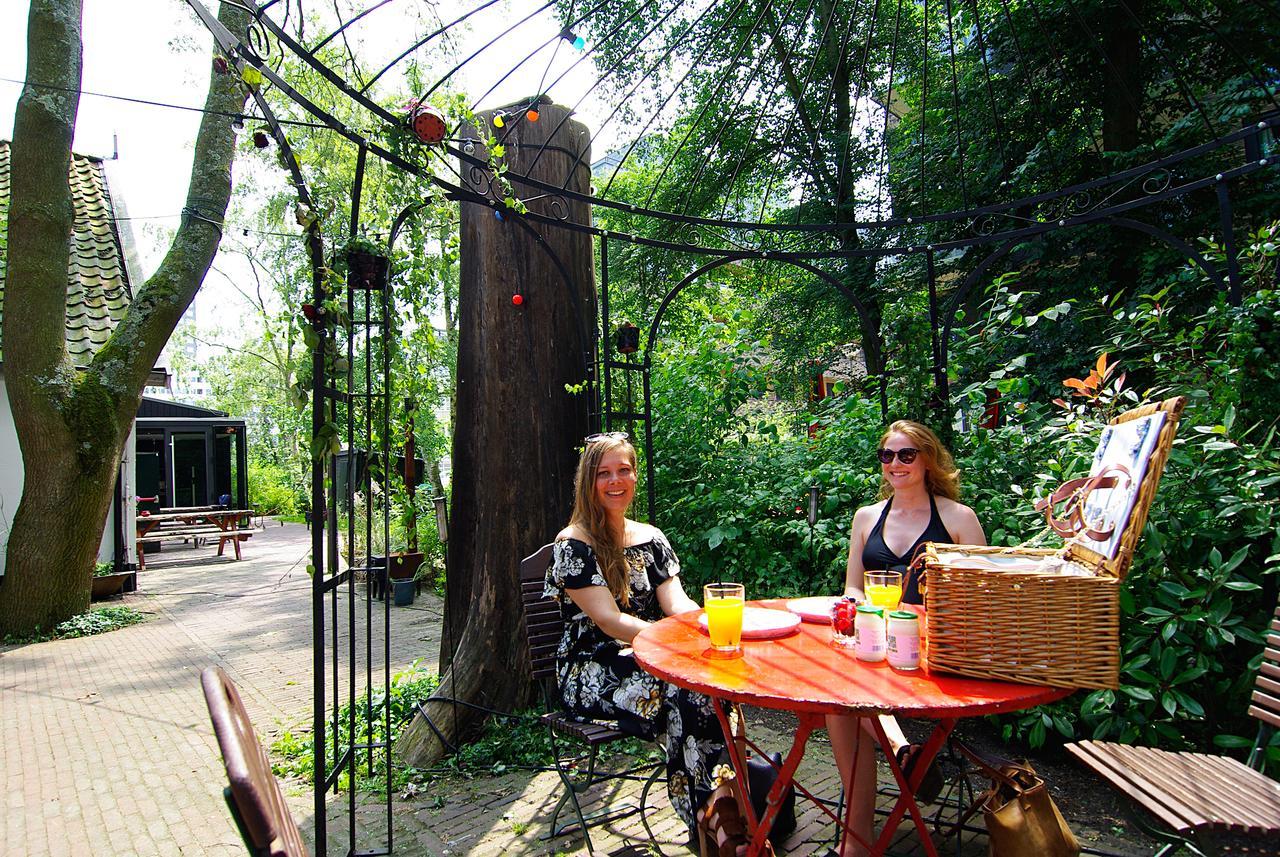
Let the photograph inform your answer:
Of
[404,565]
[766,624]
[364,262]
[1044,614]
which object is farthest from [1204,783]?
[404,565]

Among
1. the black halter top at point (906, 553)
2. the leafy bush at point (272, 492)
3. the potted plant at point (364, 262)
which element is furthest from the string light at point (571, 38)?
the leafy bush at point (272, 492)

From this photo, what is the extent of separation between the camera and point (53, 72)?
6.61 metres

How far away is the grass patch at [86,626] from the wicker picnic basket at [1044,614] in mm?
8123

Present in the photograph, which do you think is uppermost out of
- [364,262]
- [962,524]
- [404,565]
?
[364,262]

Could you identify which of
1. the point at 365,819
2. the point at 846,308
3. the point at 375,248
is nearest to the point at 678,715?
the point at 365,819

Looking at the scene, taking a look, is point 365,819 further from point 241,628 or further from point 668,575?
point 241,628

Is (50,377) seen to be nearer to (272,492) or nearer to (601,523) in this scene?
(601,523)

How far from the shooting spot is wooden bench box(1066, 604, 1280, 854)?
1525 mm

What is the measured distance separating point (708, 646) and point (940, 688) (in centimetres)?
65

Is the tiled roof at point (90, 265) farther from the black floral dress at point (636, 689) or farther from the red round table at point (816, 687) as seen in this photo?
the red round table at point (816, 687)

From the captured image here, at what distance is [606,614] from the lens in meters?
2.54

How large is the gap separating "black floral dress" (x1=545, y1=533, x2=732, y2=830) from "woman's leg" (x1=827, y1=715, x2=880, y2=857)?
0.38 m

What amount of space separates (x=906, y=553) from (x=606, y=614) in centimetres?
117

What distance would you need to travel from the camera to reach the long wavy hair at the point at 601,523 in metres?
2.71
